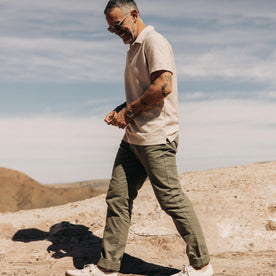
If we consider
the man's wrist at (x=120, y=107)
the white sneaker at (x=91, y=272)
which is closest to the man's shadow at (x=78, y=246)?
the white sneaker at (x=91, y=272)

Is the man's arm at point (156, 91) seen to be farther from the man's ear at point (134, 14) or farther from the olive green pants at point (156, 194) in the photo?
the man's ear at point (134, 14)

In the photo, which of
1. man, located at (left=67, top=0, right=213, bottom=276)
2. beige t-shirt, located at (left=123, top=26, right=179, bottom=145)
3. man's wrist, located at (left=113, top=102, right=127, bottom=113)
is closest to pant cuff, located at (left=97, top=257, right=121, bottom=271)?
man, located at (left=67, top=0, right=213, bottom=276)

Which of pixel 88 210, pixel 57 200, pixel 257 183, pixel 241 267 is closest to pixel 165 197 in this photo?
pixel 241 267

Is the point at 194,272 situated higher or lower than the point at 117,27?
lower

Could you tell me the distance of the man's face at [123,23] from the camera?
3.18 m

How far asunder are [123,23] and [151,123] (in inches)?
34.0

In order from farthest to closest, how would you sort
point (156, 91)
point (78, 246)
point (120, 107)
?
point (78, 246) < point (120, 107) < point (156, 91)

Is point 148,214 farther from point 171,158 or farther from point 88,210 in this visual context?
point 171,158

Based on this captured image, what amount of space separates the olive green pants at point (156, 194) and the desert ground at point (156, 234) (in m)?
0.46

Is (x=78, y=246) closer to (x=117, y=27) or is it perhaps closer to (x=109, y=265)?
(x=109, y=265)

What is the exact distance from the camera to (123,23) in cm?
319

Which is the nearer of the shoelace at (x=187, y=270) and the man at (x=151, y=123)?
the man at (x=151, y=123)

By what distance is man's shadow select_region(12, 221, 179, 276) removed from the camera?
12.2 feet

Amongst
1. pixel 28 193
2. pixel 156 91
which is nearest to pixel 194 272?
pixel 156 91
